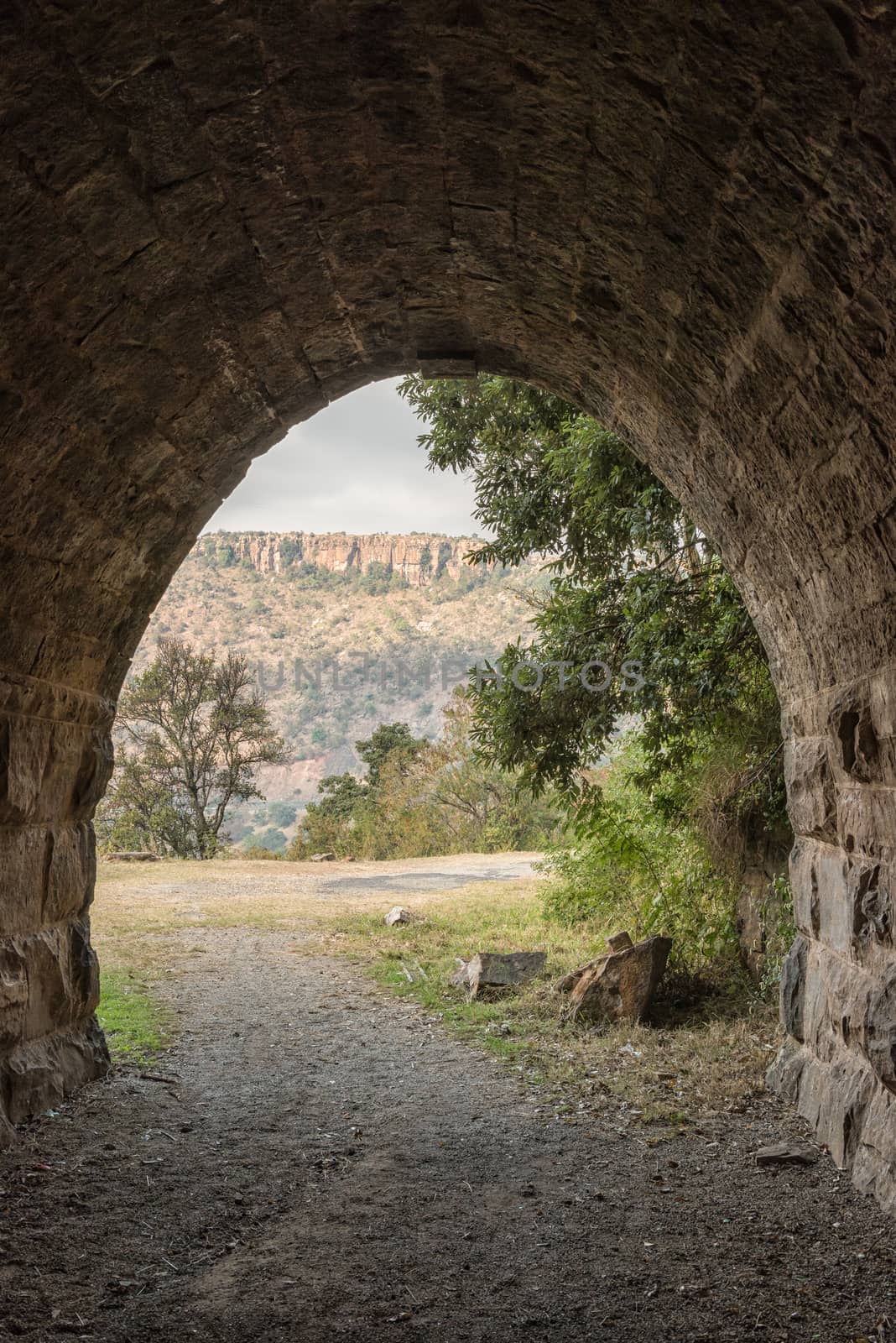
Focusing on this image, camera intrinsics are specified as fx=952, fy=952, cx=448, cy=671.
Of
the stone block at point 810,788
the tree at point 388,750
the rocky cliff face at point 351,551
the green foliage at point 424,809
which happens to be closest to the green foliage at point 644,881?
the stone block at point 810,788

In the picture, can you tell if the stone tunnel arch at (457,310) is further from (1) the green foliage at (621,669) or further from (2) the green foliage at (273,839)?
(2) the green foliage at (273,839)

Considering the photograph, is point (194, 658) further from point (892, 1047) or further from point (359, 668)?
point (359, 668)

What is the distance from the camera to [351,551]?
97.4 m

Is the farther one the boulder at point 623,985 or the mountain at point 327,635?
the mountain at point 327,635

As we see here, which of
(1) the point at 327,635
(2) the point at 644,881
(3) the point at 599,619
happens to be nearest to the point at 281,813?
(1) the point at 327,635

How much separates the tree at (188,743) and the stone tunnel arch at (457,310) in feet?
70.9

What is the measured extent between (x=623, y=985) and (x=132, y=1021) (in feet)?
10.9

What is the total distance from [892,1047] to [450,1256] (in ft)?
5.41

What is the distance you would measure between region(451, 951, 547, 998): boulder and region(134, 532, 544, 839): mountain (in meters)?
68.3

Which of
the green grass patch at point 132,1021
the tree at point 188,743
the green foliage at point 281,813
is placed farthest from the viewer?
the green foliage at point 281,813

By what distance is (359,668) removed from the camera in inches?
3317

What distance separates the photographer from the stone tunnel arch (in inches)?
98.1

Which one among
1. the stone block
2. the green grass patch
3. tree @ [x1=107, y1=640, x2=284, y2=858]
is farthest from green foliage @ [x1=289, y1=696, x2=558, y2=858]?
the stone block

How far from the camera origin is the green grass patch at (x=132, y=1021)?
18.6ft
